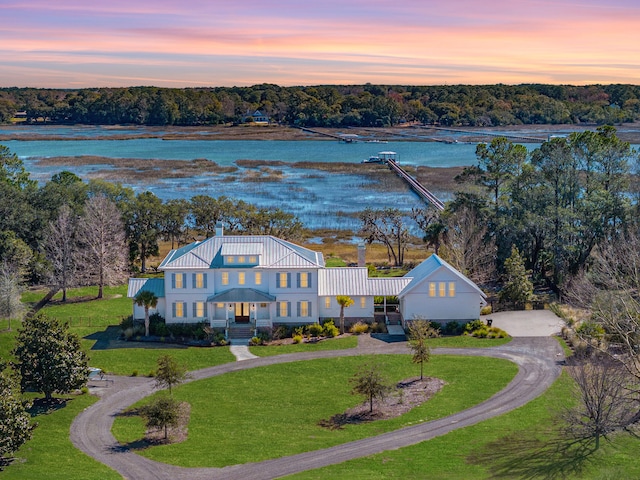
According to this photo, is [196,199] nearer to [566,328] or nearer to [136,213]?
[136,213]

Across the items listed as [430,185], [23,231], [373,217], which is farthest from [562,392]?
[430,185]

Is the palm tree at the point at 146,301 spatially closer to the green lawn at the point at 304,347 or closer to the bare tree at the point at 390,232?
the green lawn at the point at 304,347

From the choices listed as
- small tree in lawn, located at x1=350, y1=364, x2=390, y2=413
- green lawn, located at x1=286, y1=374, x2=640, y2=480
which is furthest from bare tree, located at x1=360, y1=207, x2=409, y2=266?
green lawn, located at x1=286, y1=374, x2=640, y2=480

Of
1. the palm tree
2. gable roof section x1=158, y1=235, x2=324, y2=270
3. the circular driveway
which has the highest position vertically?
gable roof section x1=158, y1=235, x2=324, y2=270

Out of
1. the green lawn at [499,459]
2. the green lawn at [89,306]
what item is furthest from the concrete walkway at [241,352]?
the green lawn at [499,459]

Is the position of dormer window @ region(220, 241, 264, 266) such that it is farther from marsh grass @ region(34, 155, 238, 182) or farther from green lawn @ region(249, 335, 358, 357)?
marsh grass @ region(34, 155, 238, 182)

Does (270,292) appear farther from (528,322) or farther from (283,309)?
(528,322)
